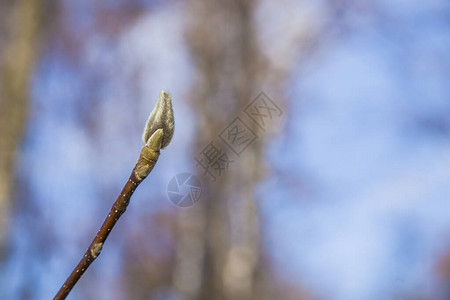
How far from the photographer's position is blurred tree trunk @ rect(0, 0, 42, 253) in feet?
14.1

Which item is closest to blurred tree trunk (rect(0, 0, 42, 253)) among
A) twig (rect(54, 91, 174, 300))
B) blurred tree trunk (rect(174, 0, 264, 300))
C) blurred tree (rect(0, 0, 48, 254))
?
blurred tree (rect(0, 0, 48, 254))

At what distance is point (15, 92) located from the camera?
186 inches

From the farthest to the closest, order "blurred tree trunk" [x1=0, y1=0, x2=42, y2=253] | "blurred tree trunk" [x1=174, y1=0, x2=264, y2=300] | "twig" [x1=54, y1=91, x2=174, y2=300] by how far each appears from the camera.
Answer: "blurred tree trunk" [x1=174, y1=0, x2=264, y2=300]
"blurred tree trunk" [x1=0, y1=0, x2=42, y2=253]
"twig" [x1=54, y1=91, x2=174, y2=300]

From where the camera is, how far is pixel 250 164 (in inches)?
260

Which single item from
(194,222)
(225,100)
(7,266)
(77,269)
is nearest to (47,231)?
(194,222)

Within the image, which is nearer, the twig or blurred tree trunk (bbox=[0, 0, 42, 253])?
the twig

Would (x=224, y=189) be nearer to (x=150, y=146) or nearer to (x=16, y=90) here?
(x=16, y=90)

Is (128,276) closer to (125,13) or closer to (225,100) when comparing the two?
(125,13)

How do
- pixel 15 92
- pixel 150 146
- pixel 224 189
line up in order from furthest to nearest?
pixel 224 189 → pixel 15 92 → pixel 150 146

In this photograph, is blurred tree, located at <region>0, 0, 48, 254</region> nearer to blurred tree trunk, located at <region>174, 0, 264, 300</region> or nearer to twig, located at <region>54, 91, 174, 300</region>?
blurred tree trunk, located at <region>174, 0, 264, 300</region>

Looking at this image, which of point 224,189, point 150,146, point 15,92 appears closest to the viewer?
point 150,146

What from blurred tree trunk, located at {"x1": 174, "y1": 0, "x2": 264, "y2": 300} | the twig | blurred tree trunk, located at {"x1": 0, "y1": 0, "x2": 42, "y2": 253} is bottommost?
the twig

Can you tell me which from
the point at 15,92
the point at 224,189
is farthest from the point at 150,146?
the point at 224,189

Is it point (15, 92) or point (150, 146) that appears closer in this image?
point (150, 146)
